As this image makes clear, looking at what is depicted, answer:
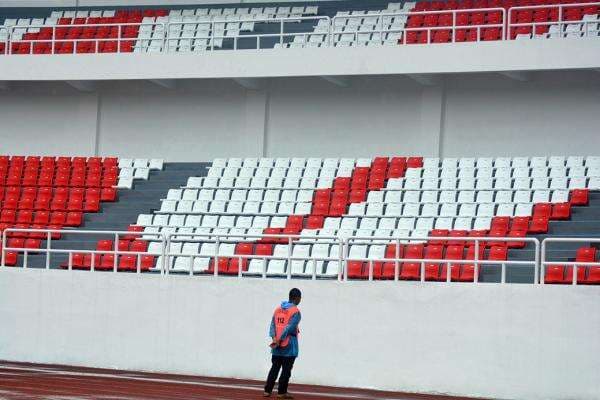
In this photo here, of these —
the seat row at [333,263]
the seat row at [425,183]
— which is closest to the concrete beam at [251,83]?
the seat row at [425,183]

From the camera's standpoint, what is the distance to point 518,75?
24.4m

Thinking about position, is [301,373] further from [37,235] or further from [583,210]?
[37,235]

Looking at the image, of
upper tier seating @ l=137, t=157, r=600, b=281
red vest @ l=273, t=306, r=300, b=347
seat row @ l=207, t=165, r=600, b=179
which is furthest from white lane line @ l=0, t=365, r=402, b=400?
seat row @ l=207, t=165, r=600, b=179

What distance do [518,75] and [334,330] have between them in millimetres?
8555

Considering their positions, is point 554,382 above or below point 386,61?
below

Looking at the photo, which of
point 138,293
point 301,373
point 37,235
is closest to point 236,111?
point 37,235

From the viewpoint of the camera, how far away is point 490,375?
17.0 meters

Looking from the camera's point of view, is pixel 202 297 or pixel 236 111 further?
pixel 236 111

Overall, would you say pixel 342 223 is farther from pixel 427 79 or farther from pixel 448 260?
pixel 448 260

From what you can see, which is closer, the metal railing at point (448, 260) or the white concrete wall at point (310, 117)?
the metal railing at point (448, 260)

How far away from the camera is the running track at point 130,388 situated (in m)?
14.7

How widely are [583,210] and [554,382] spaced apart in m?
5.51

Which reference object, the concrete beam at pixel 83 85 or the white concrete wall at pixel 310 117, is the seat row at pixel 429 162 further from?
the concrete beam at pixel 83 85

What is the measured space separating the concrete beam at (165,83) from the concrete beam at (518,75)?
25.4 feet
